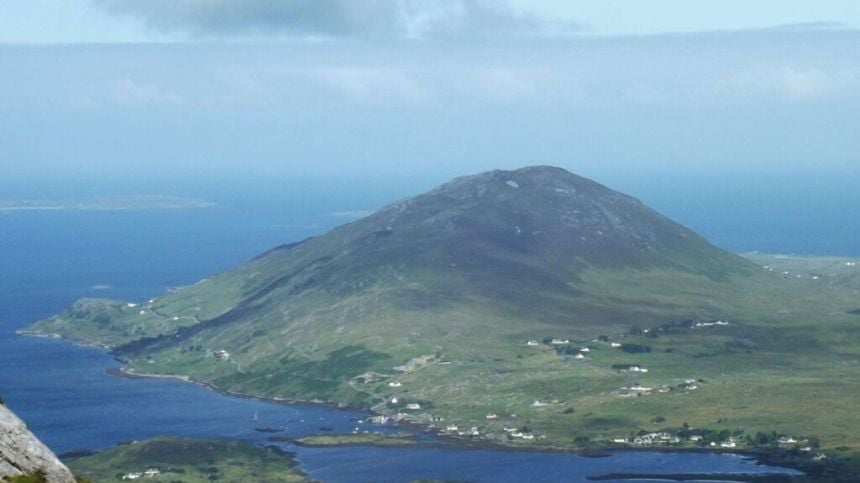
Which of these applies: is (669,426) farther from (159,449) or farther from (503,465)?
(159,449)

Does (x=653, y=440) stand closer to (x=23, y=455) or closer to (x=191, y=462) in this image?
(x=191, y=462)

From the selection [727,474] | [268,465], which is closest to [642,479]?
[727,474]

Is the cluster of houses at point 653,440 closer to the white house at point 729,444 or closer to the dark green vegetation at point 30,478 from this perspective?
the white house at point 729,444

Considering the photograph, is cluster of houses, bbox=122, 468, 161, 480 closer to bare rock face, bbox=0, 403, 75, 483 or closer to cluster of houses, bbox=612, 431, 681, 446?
cluster of houses, bbox=612, 431, 681, 446

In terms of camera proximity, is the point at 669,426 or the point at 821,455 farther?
the point at 669,426

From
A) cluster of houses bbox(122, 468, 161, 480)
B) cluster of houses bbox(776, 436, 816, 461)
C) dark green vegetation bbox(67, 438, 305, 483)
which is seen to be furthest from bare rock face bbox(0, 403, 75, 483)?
cluster of houses bbox(776, 436, 816, 461)

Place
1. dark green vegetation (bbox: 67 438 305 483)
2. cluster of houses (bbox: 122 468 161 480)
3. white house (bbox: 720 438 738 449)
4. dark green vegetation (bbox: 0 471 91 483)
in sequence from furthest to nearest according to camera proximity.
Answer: white house (bbox: 720 438 738 449), dark green vegetation (bbox: 67 438 305 483), cluster of houses (bbox: 122 468 161 480), dark green vegetation (bbox: 0 471 91 483)

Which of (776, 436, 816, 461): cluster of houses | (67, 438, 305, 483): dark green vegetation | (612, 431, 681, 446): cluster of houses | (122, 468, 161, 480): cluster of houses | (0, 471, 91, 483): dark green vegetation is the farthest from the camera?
(612, 431, 681, 446): cluster of houses
